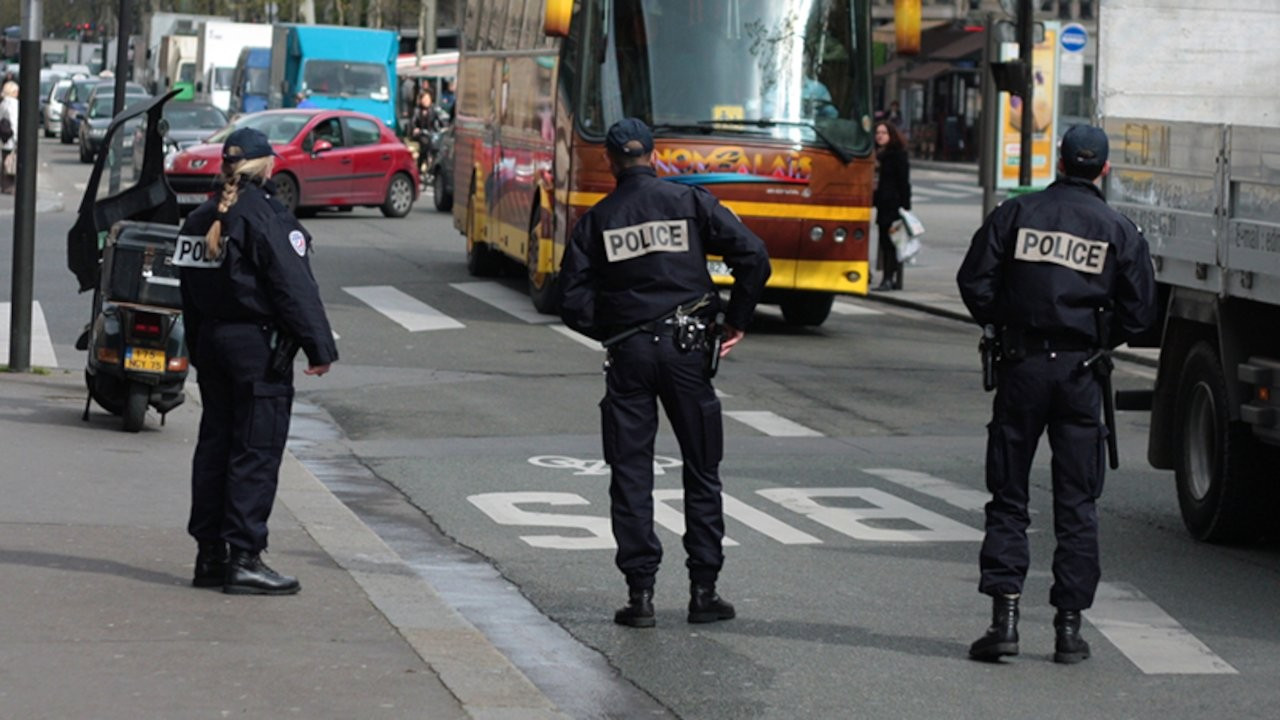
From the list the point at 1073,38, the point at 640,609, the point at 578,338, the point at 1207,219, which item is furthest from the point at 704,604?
the point at 1073,38

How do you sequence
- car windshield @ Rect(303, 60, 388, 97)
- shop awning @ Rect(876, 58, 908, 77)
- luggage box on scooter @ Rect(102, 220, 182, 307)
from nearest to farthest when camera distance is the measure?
1. luggage box on scooter @ Rect(102, 220, 182, 307)
2. car windshield @ Rect(303, 60, 388, 97)
3. shop awning @ Rect(876, 58, 908, 77)

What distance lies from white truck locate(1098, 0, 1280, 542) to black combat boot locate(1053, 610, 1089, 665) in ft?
7.41

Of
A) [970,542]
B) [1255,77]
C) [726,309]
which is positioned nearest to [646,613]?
[726,309]

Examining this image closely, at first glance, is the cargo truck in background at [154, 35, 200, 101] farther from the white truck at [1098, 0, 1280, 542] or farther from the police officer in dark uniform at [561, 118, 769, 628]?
the police officer in dark uniform at [561, 118, 769, 628]

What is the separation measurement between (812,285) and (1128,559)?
10.1m

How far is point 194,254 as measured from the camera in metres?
8.39

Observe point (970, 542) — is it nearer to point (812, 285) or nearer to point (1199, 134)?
point (1199, 134)

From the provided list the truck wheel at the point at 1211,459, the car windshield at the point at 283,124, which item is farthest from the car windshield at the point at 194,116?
the truck wheel at the point at 1211,459

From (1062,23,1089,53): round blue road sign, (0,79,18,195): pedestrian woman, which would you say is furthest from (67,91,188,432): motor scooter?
(0,79,18,195): pedestrian woman

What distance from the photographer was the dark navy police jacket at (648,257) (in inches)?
320

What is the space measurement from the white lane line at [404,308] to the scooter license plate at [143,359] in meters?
7.17

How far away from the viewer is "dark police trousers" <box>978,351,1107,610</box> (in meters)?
7.71

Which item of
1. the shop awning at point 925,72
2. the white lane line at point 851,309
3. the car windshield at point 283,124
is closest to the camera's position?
the white lane line at point 851,309

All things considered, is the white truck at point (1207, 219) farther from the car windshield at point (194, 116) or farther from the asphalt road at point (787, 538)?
the car windshield at point (194, 116)
